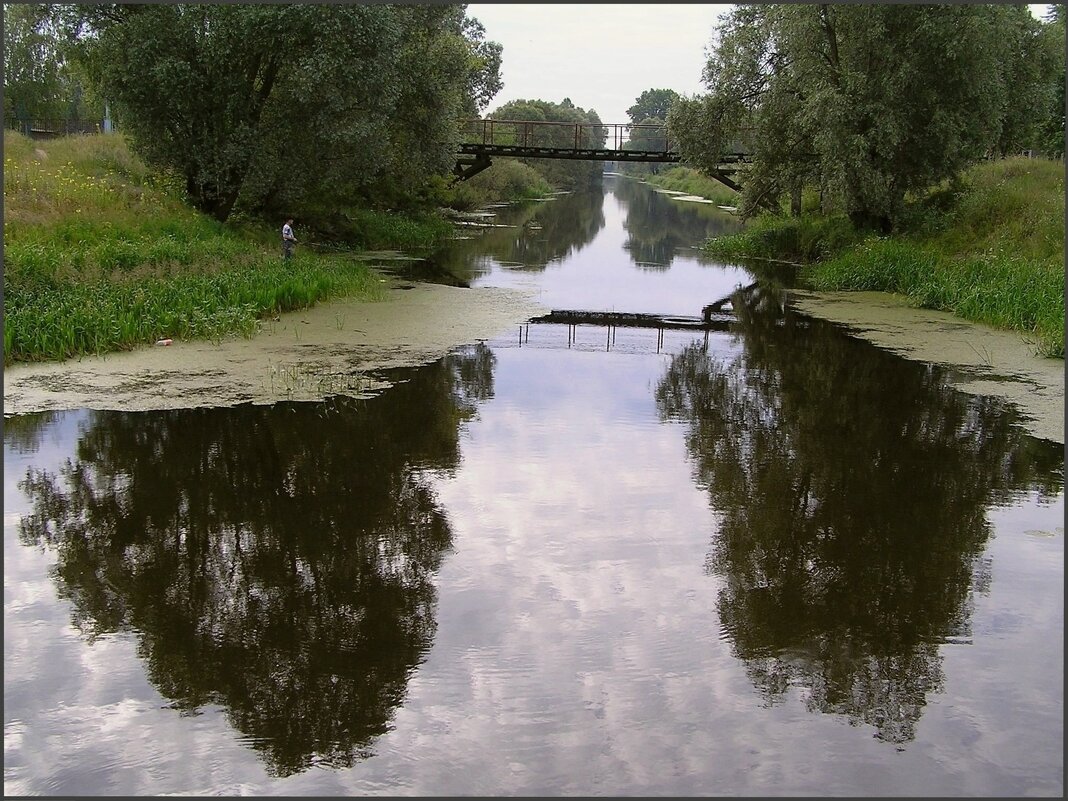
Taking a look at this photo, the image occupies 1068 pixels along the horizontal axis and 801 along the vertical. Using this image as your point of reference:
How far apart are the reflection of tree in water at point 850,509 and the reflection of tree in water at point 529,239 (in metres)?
15.3

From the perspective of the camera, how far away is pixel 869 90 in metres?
24.6

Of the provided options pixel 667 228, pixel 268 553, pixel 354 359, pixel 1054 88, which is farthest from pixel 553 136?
pixel 268 553

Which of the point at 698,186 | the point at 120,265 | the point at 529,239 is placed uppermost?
the point at 698,186

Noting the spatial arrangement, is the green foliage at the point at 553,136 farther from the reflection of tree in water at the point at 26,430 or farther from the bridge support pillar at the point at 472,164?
the reflection of tree in water at the point at 26,430

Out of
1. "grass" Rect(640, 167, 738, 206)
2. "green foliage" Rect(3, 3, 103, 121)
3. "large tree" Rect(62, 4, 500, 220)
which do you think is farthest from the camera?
"grass" Rect(640, 167, 738, 206)

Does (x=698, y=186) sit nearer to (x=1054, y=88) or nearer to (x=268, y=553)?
(x=1054, y=88)

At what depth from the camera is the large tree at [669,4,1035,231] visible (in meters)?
24.2

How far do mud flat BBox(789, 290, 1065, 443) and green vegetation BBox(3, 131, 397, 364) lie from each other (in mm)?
10468

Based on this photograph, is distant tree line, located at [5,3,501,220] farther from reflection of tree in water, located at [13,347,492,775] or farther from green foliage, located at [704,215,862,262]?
reflection of tree in water, located at [13,347,492,775]

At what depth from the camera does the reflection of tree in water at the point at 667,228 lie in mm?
38031

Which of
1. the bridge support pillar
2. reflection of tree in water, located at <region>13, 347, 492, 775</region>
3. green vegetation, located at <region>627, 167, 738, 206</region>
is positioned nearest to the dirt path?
reflection of tree in water, located at <region>13, 347, 492, 775</region>

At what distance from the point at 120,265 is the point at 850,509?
1429cm

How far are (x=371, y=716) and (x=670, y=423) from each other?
7433mm

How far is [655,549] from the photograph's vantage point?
826 cm
